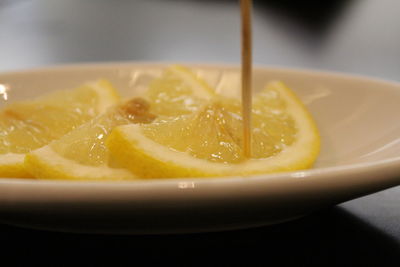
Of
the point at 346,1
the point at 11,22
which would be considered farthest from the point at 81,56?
the point at 346,1

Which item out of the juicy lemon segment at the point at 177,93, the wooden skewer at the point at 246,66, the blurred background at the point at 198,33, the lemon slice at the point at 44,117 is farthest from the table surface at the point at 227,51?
the juicy lemon segment at the point at 177,93

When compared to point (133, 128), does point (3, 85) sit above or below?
above

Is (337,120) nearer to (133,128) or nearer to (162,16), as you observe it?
(133,128)

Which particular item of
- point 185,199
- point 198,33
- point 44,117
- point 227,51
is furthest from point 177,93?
point 198,33

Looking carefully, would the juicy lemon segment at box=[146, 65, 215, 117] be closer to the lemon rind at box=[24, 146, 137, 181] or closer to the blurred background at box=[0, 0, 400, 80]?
the lemon rind at box=[24, 146, 137, 181]

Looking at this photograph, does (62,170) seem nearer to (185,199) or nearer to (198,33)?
(185,199)

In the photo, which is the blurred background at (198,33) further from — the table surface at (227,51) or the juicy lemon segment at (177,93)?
the juicy lemon segment at (177,93)

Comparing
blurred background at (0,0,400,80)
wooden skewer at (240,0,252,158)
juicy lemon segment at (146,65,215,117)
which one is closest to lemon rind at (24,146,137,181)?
wooden skewer at (240,0,252,158)
